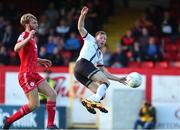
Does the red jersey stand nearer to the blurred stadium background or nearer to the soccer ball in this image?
the soccer ball

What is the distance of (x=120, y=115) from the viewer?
71.4ft

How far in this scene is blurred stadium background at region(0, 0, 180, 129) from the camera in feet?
71.4

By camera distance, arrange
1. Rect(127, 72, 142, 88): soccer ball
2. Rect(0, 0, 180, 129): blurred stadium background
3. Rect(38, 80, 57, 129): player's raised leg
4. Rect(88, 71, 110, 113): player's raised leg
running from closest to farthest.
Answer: Rect(38, 80, 57, 129): player's raised leg, Rect(88, 71, 110, 113): player's raised leg, Rect(127, 72, 142, 88): soccer ball, Rect(0, 0, 180, 129): blurred stadium background

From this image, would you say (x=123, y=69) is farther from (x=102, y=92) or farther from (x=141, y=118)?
(x=102, y=92)

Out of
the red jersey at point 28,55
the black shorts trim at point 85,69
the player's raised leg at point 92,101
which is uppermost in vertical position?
the red jersey at point 28,55

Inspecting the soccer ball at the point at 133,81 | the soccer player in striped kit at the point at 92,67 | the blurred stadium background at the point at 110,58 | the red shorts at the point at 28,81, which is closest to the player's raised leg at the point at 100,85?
the soccer player in striped kit at the point at 92,67

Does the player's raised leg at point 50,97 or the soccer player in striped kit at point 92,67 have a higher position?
the soccer player in striped kit at point 92,67

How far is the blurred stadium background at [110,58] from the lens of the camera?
21.8 m

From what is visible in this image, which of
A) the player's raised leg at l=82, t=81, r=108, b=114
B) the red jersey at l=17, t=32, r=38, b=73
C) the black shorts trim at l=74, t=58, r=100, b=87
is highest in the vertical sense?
the red jersey at l=17, t=32, r=38, b=73

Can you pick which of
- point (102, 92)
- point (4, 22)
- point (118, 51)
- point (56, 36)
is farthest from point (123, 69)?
point (102, 92)

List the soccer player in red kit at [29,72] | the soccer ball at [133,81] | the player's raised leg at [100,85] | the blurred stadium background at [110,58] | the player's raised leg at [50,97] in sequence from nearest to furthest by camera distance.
A: the soccer player in red kit at [29,72], the player's raised leg at [50,97], the player's raised leg at [100,85], the soccer ball at [133,81], the blurred stadium background at [110,58]

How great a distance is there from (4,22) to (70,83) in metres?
3.74

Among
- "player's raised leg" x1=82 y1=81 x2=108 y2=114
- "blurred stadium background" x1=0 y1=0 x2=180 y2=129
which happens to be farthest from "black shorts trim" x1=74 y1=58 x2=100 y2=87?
"blurred stadium background" x1=0 y1=0 x2=180 y2=129

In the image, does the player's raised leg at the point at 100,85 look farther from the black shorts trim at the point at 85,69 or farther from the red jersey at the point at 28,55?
the red jersey at the point at 28,55
